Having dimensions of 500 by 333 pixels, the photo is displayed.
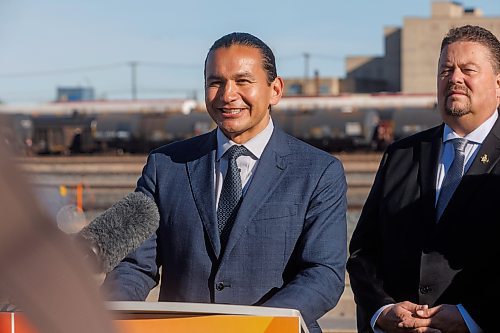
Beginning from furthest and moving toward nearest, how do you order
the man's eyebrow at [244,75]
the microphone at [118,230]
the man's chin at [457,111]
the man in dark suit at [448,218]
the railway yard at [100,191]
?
the man's chin at [457,111], the man in dark suit at [448,218], the man's eyebrow at [244,75], the microphone at [118,230], the railway yard at [100,191]

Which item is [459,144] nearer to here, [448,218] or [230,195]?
[448,218]

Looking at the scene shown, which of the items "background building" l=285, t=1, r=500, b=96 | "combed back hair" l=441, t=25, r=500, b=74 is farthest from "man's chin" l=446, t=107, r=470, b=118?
"background building" l=285, t=1, r=500, b=96

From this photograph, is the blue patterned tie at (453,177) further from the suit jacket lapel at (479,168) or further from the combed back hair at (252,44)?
the combed back hair at (252,44)

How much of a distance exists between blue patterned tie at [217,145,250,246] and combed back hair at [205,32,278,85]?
28 centimetres

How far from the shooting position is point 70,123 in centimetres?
5278

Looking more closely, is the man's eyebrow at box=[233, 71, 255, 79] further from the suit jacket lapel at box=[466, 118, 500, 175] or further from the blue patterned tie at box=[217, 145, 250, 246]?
the suit jacket lapel at box=[466, 118, 500, 175]

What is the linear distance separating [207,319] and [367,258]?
5.58 feet

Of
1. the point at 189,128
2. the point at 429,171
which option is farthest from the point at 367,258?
the point at 189,128

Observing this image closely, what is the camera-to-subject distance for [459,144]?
11.6ft

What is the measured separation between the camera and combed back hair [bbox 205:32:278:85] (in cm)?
314

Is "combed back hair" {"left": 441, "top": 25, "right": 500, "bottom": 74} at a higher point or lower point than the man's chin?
higher

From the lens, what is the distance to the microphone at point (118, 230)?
1810mm

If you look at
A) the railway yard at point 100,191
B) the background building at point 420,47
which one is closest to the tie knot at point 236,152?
the railway yard at point 100,191

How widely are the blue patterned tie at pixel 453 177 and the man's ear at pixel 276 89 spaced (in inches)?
29.9
